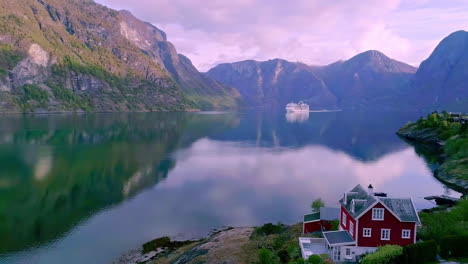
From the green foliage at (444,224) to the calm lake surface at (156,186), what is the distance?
2089 cm

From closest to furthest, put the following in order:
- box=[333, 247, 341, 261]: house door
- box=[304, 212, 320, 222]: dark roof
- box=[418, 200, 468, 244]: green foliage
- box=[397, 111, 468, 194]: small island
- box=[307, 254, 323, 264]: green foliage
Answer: box=[307, 254, 323, 264]: green foliage → box=[333, 247, 341, 261]: house door → box=[418, 200, 468, 244]: green foliage → box=[304, 212, 320, 222]: dark roof → box=[397, 111, 468, 194]: small island

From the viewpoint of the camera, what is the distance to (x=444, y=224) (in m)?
41.8

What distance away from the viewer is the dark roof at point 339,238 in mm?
36019

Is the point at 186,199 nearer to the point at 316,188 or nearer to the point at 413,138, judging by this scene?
the point at 316,188

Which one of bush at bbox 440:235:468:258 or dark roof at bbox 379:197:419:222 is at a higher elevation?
dark roof at bbox 379:197:419:222

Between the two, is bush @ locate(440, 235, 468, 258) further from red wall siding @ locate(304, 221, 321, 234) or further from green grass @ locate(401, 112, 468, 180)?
green grass @ locate(401, 112, 468, 180)

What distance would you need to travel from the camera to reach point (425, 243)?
32.0m

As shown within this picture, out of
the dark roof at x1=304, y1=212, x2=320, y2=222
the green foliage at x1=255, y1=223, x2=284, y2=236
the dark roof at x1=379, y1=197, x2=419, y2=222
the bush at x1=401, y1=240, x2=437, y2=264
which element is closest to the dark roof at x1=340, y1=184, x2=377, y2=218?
the dark roof at x1=379, y1=197, x2=419, y2=222

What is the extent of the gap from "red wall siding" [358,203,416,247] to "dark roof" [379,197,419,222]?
0.54 m

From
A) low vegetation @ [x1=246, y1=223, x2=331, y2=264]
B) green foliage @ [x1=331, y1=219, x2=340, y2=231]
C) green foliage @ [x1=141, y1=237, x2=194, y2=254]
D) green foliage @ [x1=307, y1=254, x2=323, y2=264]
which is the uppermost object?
green foliage @ [x1=307, y1=254, x2=323, y2=264]

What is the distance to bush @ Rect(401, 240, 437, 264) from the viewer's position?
31766mm

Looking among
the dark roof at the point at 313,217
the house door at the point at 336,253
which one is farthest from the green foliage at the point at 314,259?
the dark roof at the point at 313,217

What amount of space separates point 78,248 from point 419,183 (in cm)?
7369

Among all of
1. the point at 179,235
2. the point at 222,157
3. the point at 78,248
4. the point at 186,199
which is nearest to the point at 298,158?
the point at 222,157
